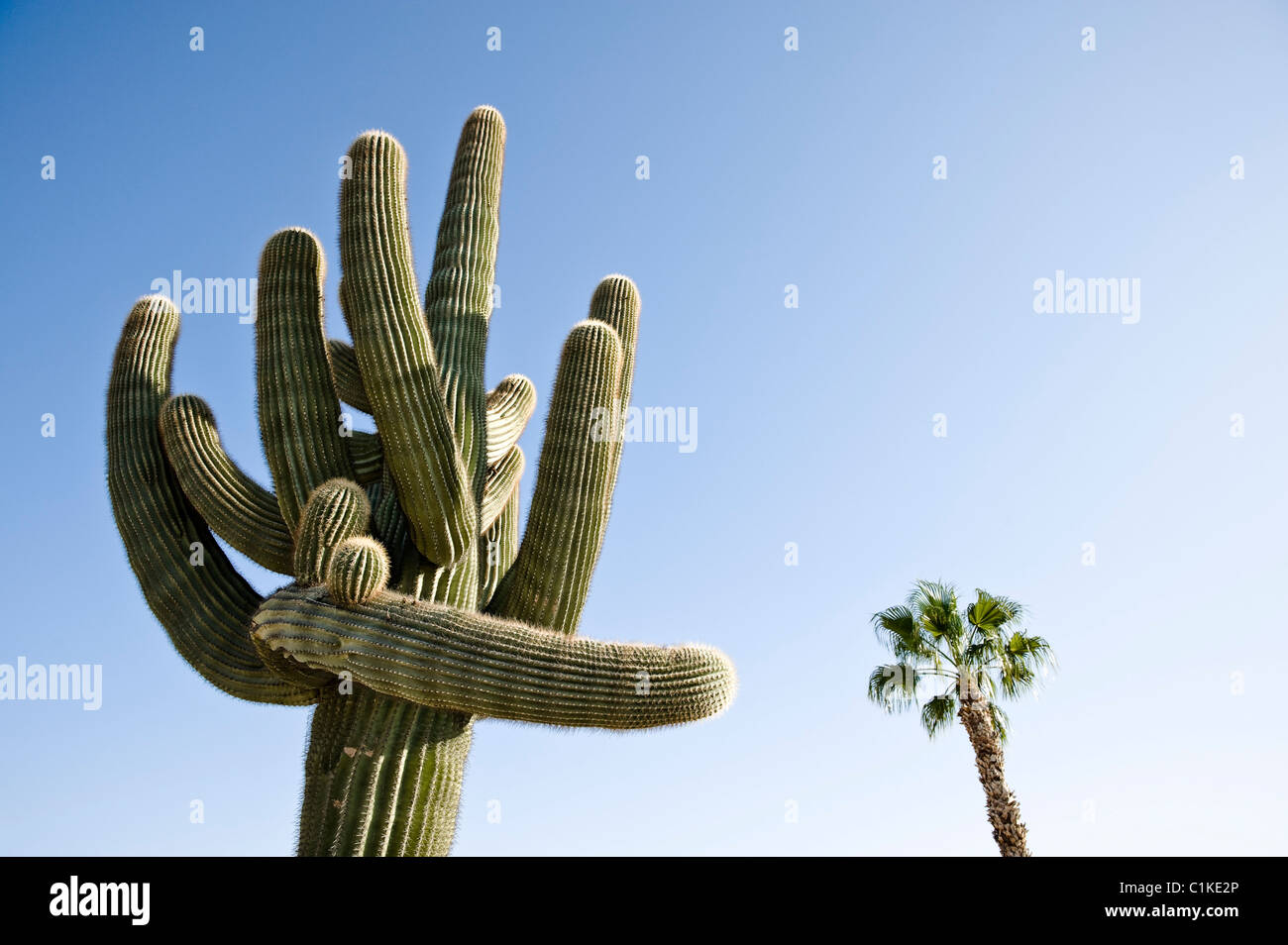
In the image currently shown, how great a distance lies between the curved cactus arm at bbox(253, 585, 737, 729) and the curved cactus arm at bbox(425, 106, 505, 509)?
153 centimetres

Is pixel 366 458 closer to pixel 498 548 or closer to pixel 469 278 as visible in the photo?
pixel 498 548

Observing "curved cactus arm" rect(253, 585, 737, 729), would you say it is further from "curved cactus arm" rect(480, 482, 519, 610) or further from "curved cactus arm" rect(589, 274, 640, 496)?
"curved cactus arm" rect(589, 274, 640, 496)

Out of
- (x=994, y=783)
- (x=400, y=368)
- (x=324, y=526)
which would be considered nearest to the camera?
(x=324, y=526)

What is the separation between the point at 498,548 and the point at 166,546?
2399 millimetres

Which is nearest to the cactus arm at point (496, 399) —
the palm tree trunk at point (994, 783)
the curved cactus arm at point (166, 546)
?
the curved cactus arm at point (166, 546)

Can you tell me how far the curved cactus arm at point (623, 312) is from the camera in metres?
7.41

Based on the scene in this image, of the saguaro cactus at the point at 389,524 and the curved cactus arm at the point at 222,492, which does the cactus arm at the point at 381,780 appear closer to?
the saguaro cactus at the point at 389,524

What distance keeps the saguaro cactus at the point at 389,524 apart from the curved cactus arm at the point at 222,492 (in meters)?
0.01

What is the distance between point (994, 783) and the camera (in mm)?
9898

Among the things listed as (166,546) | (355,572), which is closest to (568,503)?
(355,572)
